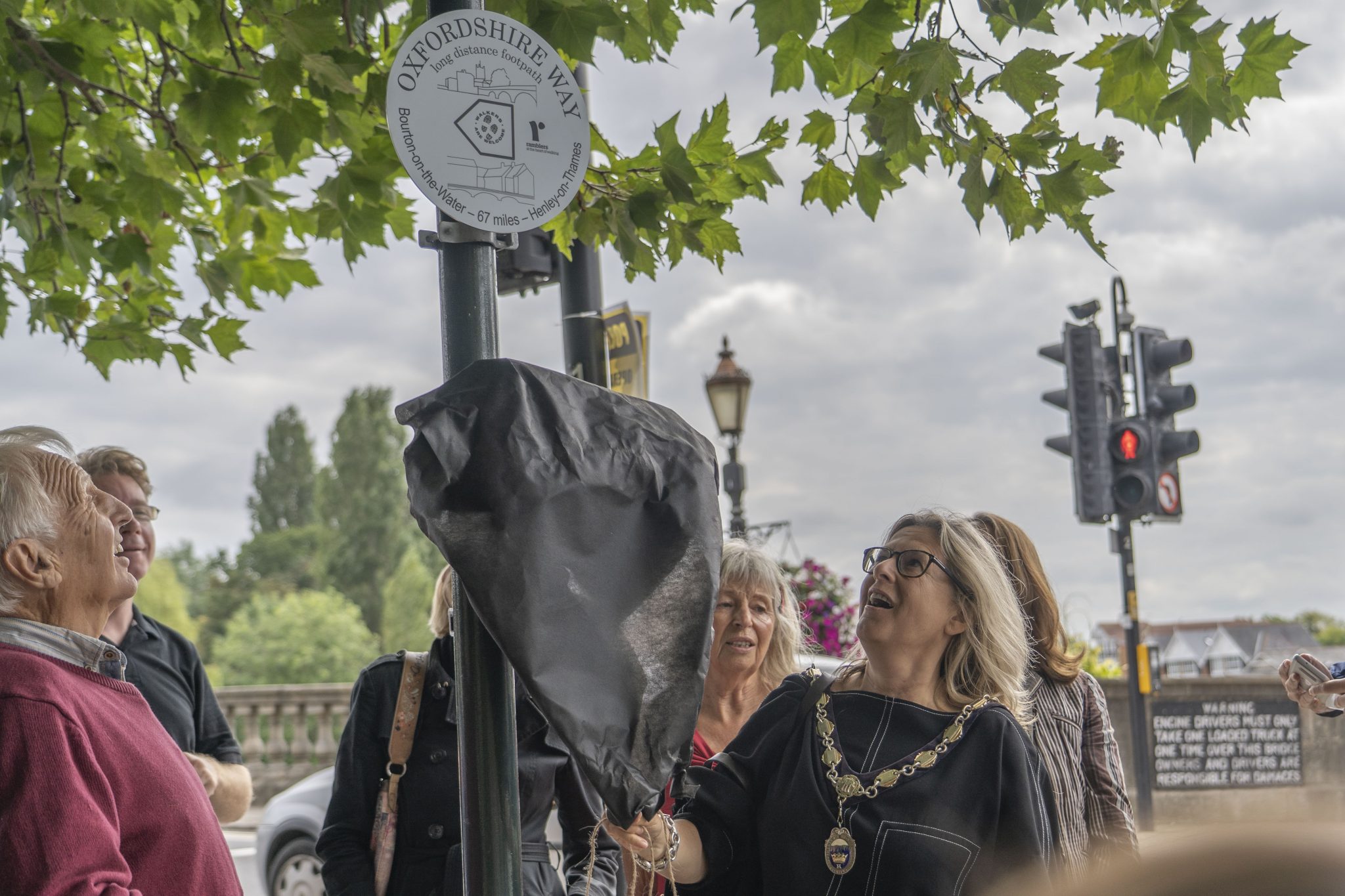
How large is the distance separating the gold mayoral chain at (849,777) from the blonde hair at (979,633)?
0.12 meters

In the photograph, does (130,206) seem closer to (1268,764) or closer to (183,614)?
(1268,764)

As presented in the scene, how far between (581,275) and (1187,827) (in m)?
4.68

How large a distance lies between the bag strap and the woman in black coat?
0.03 metres

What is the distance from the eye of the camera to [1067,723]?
12.7 feet

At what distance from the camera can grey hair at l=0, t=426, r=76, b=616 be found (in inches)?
92.9

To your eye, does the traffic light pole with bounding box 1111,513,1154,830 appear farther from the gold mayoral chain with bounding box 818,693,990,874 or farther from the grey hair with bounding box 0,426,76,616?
the grey hair with bounding box 0,426,76,616

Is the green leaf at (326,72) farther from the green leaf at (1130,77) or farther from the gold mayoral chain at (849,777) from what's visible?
the gold mayoral chain at (849,777)

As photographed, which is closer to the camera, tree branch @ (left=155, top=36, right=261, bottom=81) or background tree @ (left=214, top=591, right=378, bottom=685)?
tree branch @ (left=155, top=36, right=261, bottom=81)

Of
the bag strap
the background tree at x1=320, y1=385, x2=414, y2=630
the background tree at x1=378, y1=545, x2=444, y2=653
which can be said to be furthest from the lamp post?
the background tree at x1=320, y1=385, x2=414, y2=630

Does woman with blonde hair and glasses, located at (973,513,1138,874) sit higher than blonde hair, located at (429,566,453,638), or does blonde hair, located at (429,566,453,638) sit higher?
blonde hair, located at (429,566,453,638)

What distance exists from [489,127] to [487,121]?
1cm

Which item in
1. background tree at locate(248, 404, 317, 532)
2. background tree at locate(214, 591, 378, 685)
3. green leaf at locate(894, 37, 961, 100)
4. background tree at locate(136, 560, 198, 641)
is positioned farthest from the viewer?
background tree at locate(248, 404, 317, 532)

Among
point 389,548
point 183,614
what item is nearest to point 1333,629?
point 389,548

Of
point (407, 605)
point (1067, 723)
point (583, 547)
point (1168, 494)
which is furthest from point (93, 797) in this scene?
point (407, 605)
